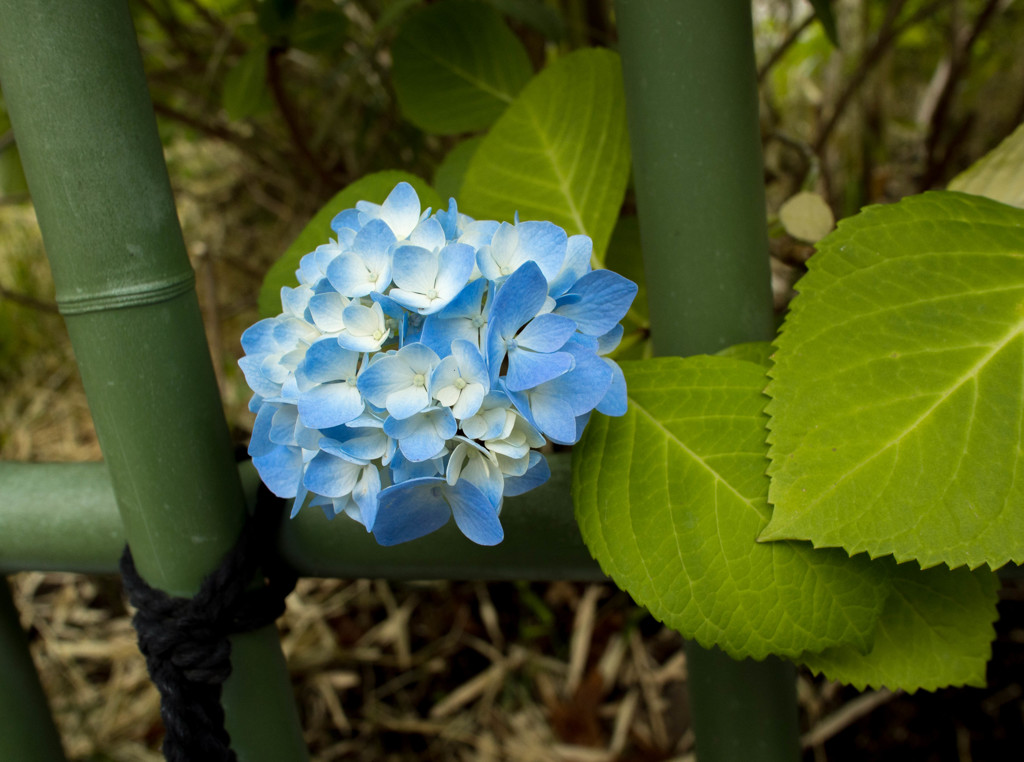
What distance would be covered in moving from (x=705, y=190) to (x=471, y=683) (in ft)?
2.92

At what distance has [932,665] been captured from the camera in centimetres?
39

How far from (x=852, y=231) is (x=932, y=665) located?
0.77ft

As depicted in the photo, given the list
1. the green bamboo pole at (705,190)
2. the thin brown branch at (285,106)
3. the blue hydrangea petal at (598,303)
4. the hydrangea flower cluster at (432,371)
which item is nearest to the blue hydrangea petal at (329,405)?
the hydrangea flower cluster at (432,371)

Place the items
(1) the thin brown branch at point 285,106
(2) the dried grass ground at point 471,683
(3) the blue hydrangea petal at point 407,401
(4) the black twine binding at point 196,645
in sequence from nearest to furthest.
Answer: (3) the blue hydrangea petal at point 407,401 → (4) the black twine binding at point 196,645 → (1) the thin brown branch at point 285,106 → (2) the dried grass ground at point 471,683

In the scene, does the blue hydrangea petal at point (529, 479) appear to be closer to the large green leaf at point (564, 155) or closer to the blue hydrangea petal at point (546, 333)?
the blue hydrangea petal at point (546, 333)

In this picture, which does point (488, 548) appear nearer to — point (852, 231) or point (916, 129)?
point (852, 231)

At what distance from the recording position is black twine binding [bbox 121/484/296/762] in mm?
404

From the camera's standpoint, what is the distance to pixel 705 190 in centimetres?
40

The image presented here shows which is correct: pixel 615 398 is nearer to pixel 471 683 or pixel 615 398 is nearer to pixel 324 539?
pixel 324 539

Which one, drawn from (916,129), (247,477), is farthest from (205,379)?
(916,129)

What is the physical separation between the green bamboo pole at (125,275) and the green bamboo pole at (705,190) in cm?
26

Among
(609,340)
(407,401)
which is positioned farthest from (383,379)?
(609,340)

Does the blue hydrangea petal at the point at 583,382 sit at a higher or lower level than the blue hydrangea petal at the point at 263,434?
higher

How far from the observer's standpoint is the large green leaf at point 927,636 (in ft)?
1.27
